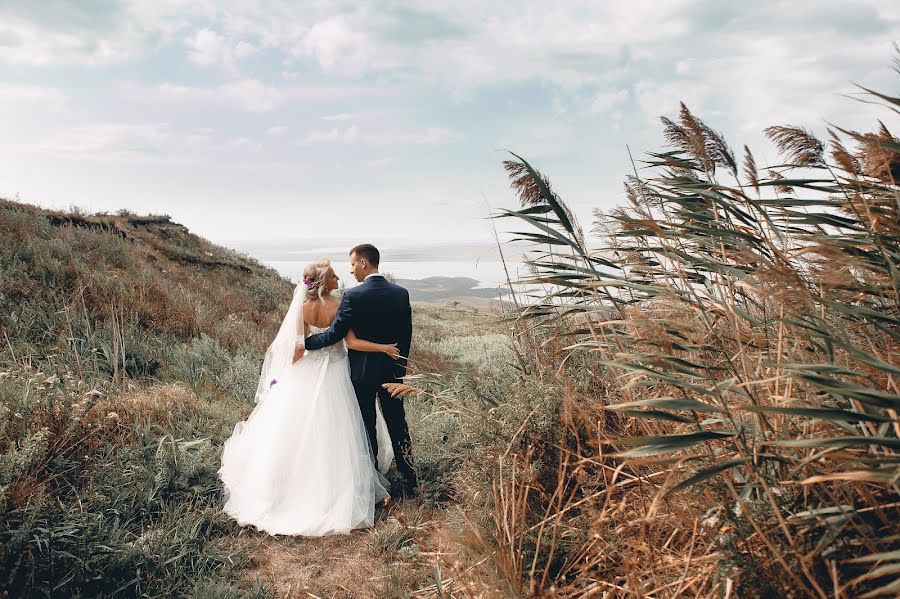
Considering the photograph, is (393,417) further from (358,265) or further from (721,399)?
(721,399)

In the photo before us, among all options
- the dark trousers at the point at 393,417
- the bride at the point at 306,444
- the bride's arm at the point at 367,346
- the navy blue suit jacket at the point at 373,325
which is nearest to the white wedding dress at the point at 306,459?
the bride at the point at 306,444

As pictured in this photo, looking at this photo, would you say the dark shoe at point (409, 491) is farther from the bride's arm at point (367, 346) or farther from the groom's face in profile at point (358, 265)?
the groom's face in profile at point (358, 265)

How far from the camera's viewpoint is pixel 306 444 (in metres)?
4.89

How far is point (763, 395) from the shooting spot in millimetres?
2695

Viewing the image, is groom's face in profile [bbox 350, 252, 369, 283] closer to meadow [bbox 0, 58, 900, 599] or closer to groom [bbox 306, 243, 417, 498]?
groom [bbox 306, 243, 417, 498]

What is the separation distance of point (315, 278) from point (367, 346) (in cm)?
87

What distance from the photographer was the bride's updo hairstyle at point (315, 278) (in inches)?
205

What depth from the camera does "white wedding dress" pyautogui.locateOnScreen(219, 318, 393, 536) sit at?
14.9 ft

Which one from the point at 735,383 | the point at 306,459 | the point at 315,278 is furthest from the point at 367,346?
the point at 735,383

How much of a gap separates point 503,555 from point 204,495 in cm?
318

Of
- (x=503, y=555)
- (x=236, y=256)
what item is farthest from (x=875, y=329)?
(x=236, y=256)

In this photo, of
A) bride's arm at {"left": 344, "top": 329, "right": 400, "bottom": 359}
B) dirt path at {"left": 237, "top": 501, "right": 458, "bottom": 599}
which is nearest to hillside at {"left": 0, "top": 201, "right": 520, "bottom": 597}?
dirt path at {"left": 237, "top": 501, "right": 458, "bottom": 599}

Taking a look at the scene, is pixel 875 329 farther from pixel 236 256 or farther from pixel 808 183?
pixel 236 256

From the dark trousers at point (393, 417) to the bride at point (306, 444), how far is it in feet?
0.40
